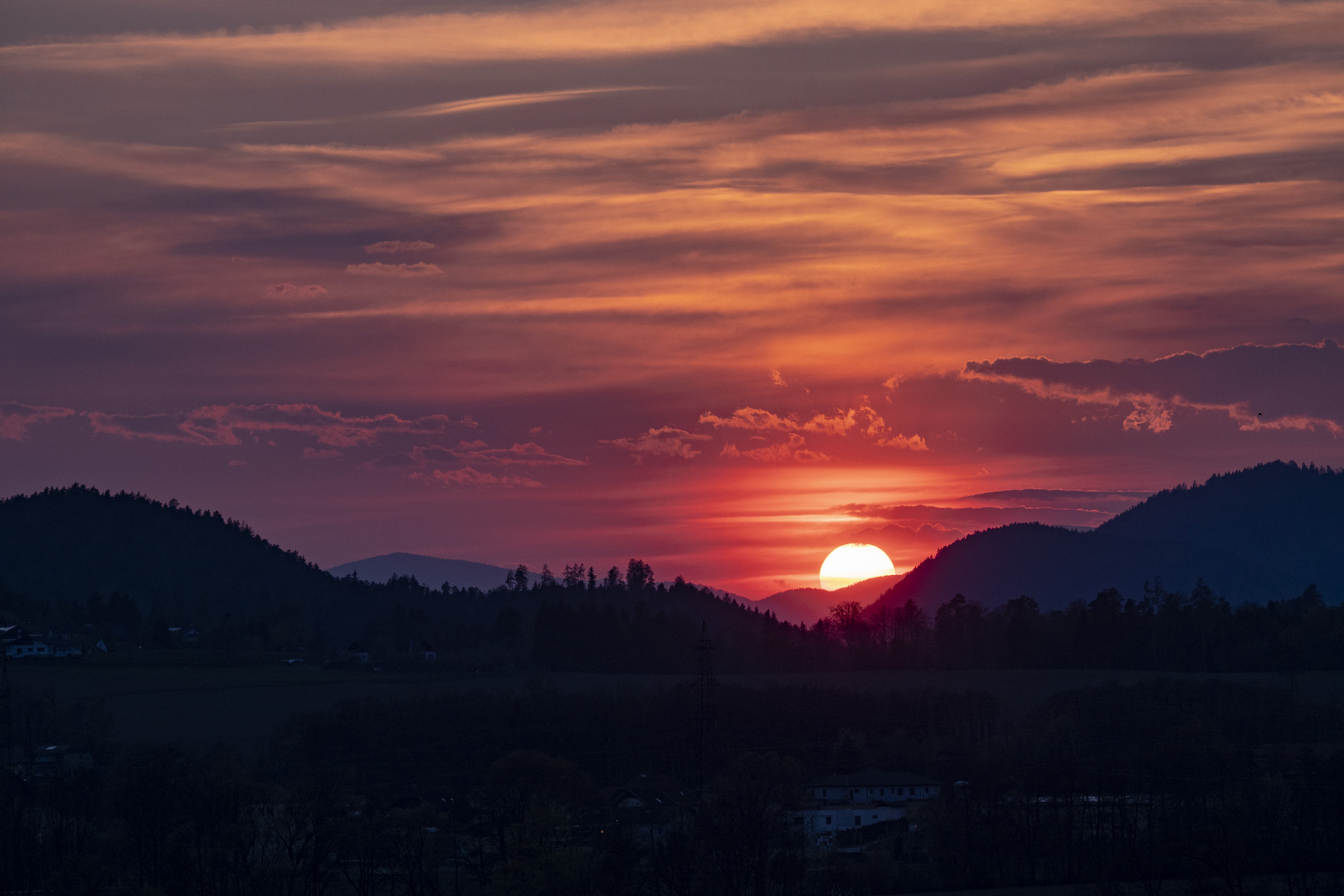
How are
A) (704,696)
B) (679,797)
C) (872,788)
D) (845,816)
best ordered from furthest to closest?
(872,788), (704,696), (845,816), (679,797)

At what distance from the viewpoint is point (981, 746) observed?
173 meters

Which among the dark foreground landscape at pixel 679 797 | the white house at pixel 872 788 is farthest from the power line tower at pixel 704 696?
the white house at pixel 872 788

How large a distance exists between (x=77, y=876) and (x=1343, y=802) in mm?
91543

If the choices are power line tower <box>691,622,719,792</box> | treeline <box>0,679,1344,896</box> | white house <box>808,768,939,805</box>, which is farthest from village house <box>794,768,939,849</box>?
power line tower <box>691,622,719,792</box>

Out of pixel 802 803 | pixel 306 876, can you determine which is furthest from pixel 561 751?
pixel 306 876

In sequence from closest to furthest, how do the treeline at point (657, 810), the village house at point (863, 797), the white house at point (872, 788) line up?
1. the treeline at point (657, 810)
2. the village house at point (863, 797)
3. the white house at point (872, 788)

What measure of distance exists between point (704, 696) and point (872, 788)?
2301 centimetres

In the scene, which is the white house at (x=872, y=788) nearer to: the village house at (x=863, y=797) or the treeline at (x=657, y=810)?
the village house at (x=863, y=797)

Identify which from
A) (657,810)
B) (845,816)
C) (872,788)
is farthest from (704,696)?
(872,788)

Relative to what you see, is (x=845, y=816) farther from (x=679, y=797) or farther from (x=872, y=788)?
(x=679, y=797)

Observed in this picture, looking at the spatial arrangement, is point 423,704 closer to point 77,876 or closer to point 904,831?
point 904,831

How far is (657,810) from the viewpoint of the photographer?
454ft

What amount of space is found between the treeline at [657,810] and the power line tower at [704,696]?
10.0 feet

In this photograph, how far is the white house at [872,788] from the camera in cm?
16038
